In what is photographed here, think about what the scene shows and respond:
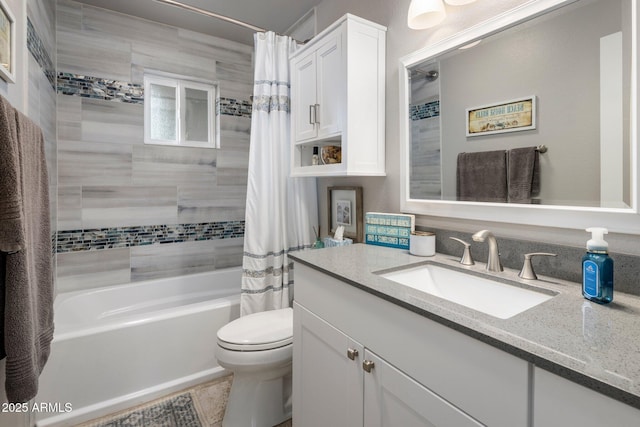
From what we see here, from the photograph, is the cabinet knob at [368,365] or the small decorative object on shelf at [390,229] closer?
the cabinet knob at [368,365]

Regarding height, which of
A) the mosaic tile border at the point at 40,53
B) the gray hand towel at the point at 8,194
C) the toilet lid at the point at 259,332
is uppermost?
the mosaic tile border at the point at 40,53

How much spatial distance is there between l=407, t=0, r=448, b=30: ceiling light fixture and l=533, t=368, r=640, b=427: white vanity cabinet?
131 cm

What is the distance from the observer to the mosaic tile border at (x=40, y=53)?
155cm

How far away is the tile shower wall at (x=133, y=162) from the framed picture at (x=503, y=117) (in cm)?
216

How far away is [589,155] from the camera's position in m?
0.95

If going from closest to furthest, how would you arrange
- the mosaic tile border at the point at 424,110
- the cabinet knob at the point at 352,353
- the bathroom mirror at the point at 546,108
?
the bathroom mirror at the point at 546,108
the cabinet knob at the point at 352,353
the mosaic tile border at the point at 424,110

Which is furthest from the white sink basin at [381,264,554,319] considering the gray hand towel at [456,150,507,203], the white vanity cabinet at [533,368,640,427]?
the white vanity cabinet at [533,368,640,427]

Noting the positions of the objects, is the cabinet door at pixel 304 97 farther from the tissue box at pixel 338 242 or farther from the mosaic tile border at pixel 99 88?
the mosaic tile border at pixel 99 88

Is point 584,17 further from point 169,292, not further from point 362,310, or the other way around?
point 169,292

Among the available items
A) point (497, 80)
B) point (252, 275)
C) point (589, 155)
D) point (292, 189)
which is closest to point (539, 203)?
point (589, 155)

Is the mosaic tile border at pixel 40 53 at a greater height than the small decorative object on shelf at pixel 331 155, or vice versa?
the mosaic tile border at pixel 40 53

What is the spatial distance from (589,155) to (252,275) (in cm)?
168

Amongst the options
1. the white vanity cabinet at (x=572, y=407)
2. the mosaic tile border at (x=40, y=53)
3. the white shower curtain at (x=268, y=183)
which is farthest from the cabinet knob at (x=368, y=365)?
the mosaic tile border at (x=40, y=53)

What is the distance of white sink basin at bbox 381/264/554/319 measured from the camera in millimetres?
963
